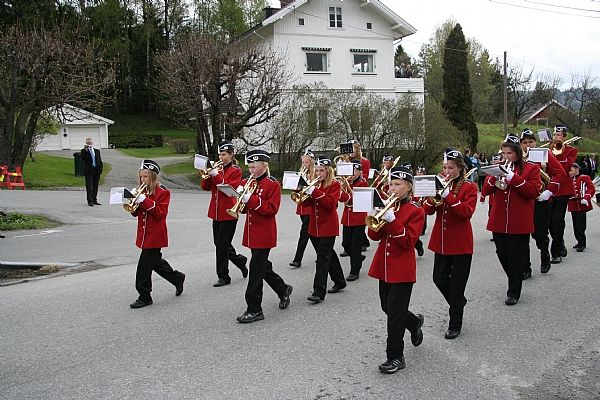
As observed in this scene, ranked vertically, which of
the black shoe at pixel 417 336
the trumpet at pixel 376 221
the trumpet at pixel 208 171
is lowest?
the black shoe at pixel 417 336

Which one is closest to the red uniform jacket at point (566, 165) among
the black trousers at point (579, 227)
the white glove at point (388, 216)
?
the black trousers at point (579, 227)

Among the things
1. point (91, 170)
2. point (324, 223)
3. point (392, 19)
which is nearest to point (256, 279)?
point (324, 223)

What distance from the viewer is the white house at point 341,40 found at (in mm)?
35219

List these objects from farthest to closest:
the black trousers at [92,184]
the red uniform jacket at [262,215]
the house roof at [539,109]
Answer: the house roof at [539,109] → the black trousers at [92,184] → the red uniform jacket at [262,215]

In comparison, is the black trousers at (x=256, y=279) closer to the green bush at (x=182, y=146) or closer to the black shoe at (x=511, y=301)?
the black shoe at (x=511, y=301)

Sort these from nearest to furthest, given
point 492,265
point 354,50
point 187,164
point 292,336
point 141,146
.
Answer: point 292,336, point 492,265, point 187,164, point 354,50, point 141,146

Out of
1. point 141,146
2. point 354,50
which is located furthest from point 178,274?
point 141,146

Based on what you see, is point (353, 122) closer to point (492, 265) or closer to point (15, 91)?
point (15, 91)

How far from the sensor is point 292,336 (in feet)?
20.3

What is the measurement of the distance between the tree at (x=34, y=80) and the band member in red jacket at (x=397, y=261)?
21738 mm

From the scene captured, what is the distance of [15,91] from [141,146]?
106 ft

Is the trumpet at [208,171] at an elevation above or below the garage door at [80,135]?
below

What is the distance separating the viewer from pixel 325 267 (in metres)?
7.61

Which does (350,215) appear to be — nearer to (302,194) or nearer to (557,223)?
(302,194)
